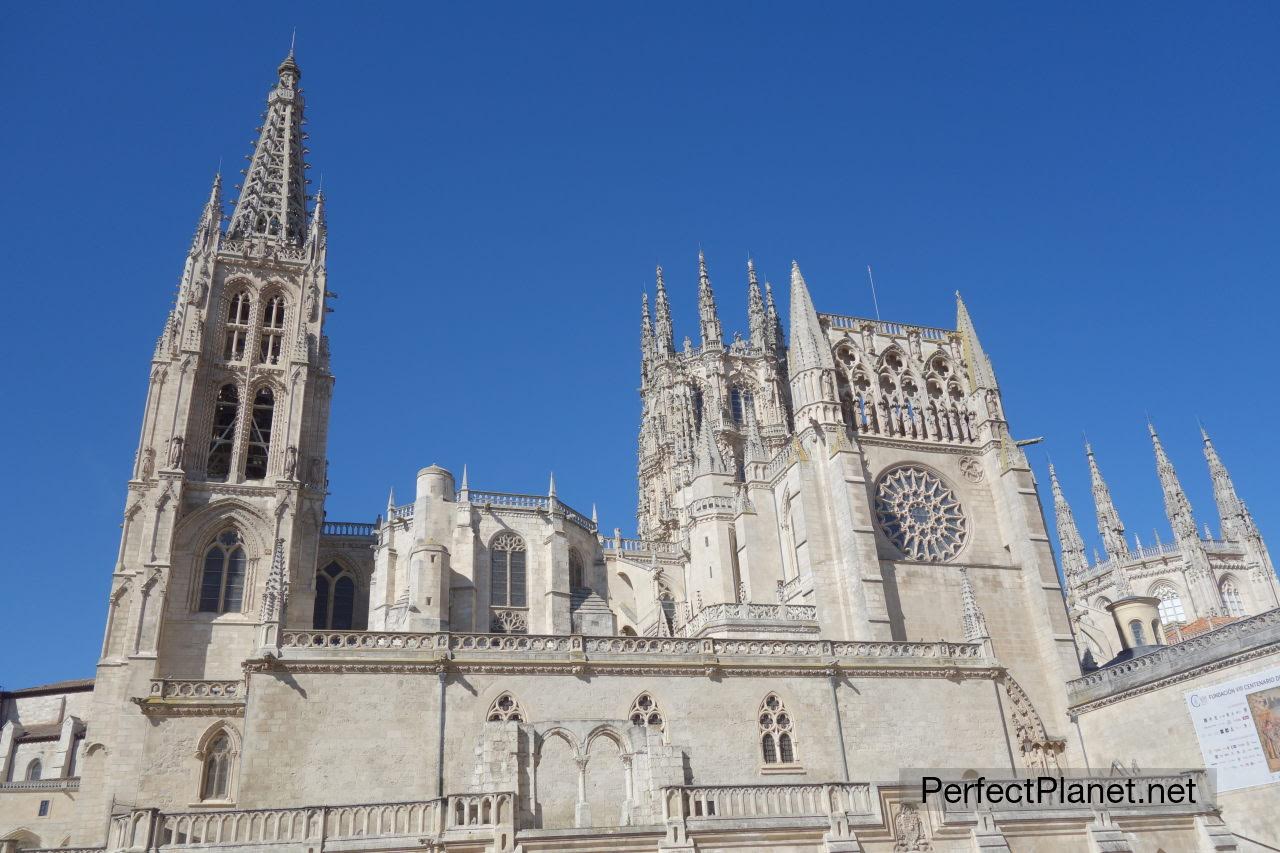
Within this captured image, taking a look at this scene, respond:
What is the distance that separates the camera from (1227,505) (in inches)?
2355

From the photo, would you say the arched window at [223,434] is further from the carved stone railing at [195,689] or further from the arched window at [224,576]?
the carved stone railing at [195,689]

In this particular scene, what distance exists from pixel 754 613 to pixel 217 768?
52.5 ft

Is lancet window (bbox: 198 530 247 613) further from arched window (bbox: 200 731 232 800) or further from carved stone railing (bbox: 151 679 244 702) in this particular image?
arched window (bbox: 200 731 232 800)

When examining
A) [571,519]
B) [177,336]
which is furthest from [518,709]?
[177,336]

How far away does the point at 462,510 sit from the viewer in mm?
39094

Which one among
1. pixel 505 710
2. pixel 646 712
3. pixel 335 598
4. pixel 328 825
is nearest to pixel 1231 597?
pixel 646 712

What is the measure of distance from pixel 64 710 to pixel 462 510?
26697 millimetres

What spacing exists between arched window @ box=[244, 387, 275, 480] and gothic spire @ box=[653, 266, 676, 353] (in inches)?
1114

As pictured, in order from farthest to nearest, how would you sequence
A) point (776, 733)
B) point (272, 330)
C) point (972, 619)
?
1. point (272, 330)
2. point (972, 619)
3. point (776, 733)

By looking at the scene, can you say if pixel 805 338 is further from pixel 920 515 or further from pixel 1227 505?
pixel 1227 505

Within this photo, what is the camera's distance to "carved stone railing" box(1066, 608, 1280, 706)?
23703 millimetres

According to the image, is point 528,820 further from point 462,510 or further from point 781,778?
point 462,510

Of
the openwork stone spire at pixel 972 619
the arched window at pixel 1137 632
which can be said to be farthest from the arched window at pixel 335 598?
the arched window at pixel 1137 632

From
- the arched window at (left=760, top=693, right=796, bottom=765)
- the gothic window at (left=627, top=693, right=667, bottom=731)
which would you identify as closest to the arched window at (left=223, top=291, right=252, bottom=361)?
the gothic window at (left=627, top=693, right=667, bottom=731)
